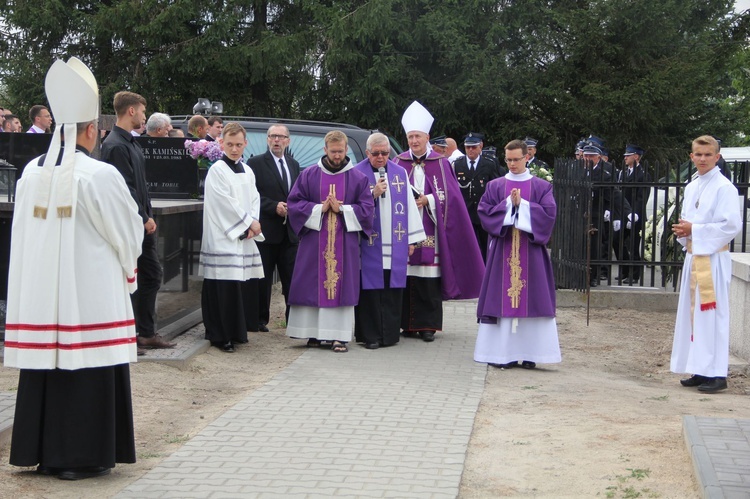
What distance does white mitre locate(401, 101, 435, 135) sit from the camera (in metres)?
10.8

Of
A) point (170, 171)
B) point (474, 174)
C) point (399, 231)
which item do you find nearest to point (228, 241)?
point (399, 231)

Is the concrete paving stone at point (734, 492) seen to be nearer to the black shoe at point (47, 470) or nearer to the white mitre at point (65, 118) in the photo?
the black shoe at point (47, 470)

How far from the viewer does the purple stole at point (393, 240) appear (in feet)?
34.1

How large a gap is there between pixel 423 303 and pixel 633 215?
11.9 ft

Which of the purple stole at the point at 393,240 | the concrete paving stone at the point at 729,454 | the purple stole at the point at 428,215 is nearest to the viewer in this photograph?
the concrete paving stone at the point at 729,454

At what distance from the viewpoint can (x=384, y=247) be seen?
10516 mm

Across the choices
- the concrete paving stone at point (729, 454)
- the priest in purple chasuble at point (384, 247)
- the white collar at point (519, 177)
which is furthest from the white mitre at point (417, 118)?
the concrete paving stone at point (729, 454)

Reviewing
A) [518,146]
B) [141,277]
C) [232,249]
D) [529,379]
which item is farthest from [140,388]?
[518,146]

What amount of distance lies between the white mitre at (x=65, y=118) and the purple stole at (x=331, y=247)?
4.41m

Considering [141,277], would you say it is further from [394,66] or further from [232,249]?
[394,66]

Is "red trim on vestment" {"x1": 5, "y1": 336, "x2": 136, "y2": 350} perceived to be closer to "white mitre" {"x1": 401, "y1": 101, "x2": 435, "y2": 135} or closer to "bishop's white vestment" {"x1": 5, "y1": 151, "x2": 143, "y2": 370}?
"bishop's white vestment" {"x1": 5, "y1": 151, "x2": 143, "y2": 370}

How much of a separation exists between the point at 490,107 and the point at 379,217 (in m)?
12.9

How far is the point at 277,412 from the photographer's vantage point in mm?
7410

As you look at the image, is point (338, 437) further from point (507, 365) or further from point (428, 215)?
point (428, 215)
